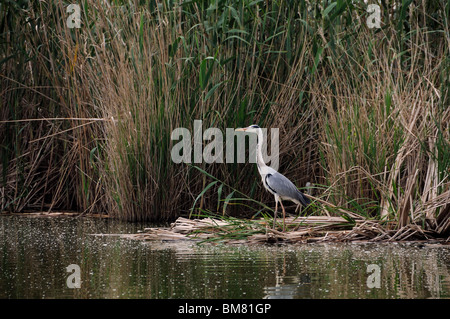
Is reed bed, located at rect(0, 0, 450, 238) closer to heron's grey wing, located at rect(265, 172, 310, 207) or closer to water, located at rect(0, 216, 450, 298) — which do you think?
heron's grey wing, located at rect(265, 172, 310, 207)

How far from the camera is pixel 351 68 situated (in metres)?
6.80

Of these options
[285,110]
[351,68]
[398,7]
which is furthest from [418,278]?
[398,7]

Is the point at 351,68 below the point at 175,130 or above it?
above

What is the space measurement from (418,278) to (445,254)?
3.17 ft

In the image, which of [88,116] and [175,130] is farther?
[88,116]

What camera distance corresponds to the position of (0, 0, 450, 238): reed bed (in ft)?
22.0

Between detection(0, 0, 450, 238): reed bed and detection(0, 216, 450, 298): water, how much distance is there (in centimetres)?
120

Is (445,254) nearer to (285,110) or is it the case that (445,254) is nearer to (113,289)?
(113,289)

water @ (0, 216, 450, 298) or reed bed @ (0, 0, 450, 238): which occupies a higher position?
reed bed @ (0, 0, 450, 238)

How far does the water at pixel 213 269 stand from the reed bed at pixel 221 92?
120 centimetres

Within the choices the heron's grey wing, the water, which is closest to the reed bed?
the heron's grey wing

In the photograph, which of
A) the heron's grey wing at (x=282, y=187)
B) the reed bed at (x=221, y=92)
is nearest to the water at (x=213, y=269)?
the heron's grey wing at (x=282, y=187)

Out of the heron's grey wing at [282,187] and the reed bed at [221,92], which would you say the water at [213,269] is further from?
the reed bed at [221,92]

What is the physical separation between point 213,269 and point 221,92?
9.85 ft
